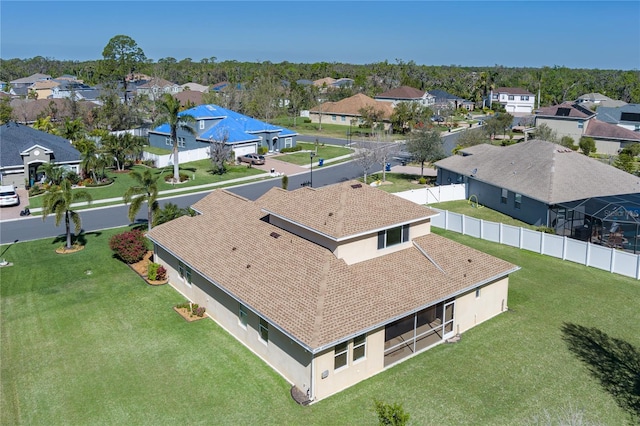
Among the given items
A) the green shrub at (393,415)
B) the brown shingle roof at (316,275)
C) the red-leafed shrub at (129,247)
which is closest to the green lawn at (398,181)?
the brown shingle roof at (316,275)

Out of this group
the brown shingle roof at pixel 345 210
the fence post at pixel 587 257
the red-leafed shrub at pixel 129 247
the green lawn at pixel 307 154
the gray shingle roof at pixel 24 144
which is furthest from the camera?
the green lawn at pixel 307 154

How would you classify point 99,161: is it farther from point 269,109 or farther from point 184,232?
point 269,109

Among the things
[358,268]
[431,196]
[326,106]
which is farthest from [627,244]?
[326,106]

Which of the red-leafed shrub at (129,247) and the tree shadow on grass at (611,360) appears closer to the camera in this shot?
the tree shadow on grass at (611,360)

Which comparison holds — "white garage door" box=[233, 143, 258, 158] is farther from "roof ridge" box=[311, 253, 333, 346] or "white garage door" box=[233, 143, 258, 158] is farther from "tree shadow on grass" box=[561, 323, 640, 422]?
"tree shadow on grass" box=[561, 323, 640, 422]

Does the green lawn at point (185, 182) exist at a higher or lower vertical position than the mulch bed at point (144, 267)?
higher

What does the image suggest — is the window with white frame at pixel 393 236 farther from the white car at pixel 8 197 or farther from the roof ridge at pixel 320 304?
the white car at pixel 8 197

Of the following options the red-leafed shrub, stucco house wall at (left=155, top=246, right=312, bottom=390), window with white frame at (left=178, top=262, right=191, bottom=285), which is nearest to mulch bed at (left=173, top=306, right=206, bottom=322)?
stucco house wall at (left=155, top=246, right=312, bottom=390)
